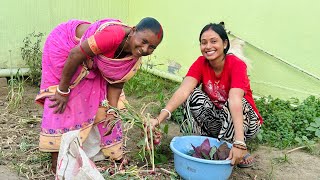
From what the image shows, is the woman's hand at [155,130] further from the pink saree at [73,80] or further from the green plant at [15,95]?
the green plant at [15,95]

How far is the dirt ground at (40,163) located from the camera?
10.1 feet

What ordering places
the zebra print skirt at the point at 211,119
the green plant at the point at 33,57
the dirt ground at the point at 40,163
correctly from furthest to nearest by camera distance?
1. the green plant at the point at 33,57
2. the zebra print skirt at the point at 211,119
3. the dirt ground at the point at 40,163

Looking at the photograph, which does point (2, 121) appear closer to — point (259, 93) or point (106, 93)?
point (106, 93)

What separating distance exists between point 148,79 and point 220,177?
246 centimetres

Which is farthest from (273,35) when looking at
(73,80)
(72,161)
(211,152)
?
(72,161)

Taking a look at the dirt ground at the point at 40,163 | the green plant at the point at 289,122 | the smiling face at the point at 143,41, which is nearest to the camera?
the smiling face at the point at 143,41

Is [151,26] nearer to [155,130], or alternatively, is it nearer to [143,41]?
[143,41]

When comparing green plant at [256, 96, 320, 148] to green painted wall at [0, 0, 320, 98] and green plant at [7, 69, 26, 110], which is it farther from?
green plant at [7, 69, 26, 110]

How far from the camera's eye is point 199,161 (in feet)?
9.04

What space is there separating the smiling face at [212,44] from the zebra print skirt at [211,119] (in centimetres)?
37

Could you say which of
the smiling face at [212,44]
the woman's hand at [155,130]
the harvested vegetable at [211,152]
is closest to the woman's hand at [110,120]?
the woman's hand at [155,130]

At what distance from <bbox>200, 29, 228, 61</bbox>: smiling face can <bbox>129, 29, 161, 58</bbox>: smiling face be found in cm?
58

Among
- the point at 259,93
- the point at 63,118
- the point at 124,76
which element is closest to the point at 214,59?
the point at 124,76

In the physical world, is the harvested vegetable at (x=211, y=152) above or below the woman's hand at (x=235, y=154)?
below
